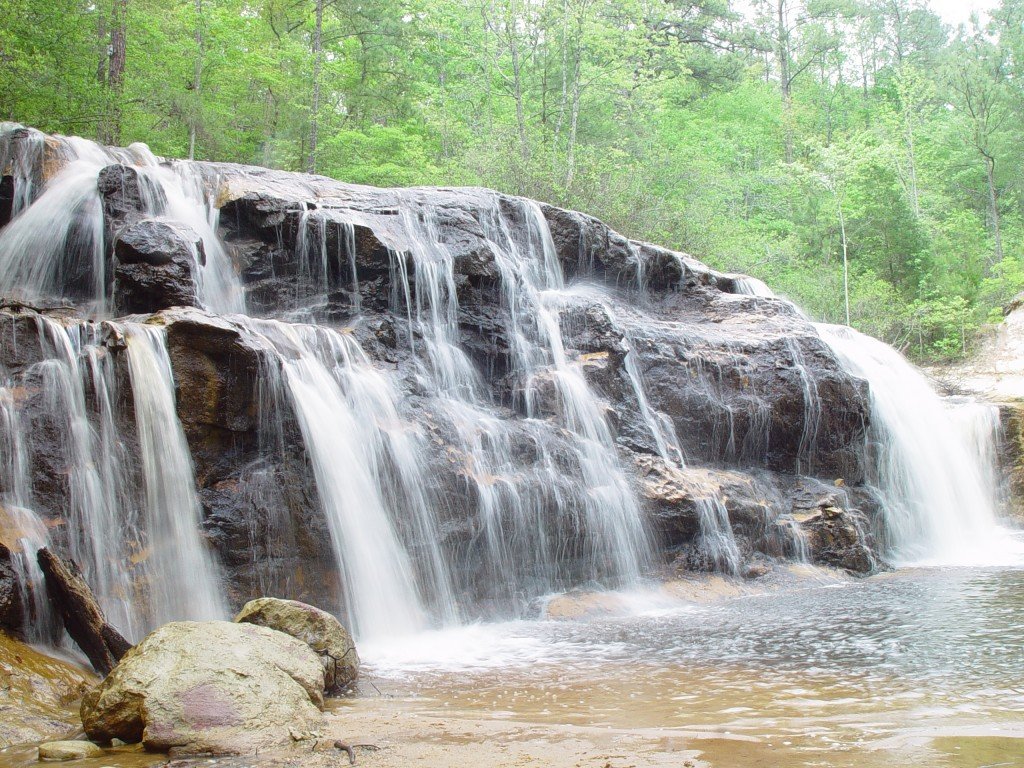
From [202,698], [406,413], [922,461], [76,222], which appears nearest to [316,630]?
[202,698]

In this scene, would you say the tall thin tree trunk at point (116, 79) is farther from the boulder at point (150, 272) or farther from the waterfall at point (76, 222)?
the boulder at point (150, 272)

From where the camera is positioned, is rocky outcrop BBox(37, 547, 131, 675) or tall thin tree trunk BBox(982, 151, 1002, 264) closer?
rocky outcrop BBox(37, 547, 131, 675)

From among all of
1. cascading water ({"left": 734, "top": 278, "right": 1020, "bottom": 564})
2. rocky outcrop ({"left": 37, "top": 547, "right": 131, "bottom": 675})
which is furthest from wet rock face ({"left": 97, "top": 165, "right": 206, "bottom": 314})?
cascading water ({"left": 734, "top": 278, "right": 1020, "bottom": 564})

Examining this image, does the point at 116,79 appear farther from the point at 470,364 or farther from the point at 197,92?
the point at 470,364

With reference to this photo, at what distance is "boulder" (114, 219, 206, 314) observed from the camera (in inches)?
335

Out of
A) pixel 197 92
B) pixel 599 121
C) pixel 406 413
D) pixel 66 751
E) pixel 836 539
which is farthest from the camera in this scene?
pixel 599 121

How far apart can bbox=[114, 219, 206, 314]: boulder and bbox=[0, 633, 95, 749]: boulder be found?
421 centimetres

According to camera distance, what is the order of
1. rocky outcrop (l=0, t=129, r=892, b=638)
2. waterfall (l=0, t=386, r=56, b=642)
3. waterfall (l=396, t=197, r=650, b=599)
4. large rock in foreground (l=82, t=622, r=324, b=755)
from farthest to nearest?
waterfall (l=396, t=197, r=650, b=599)
rocky outcrop (l=0, t=129, r=892, b=638)
waterfall (l=0, t=386, r=56, b=642)
large rock in foreground (l=82, t=622, r=324, b=755)

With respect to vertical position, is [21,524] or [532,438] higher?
[532,438]

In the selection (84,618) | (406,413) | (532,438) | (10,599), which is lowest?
(84,618)

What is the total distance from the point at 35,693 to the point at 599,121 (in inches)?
906

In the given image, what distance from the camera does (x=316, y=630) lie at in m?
5.53

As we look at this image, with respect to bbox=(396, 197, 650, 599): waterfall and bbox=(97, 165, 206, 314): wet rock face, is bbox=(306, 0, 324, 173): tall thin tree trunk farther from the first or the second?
bbox=(97, 165, 206, 314): wet rock face

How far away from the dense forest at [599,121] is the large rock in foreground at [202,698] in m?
11.0
